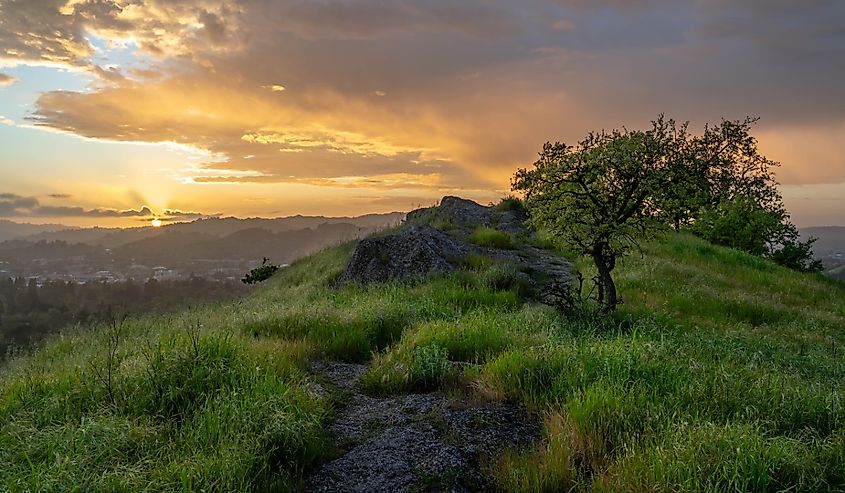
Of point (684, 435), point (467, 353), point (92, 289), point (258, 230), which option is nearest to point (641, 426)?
point (684, 435)

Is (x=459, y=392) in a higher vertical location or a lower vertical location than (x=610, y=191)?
lower

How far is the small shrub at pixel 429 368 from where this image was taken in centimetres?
607

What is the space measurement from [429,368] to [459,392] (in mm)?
620

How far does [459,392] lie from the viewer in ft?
18.4

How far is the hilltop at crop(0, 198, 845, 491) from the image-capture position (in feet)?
12.2

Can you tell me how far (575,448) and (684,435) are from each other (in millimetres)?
807

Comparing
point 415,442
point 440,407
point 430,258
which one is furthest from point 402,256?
point 415,442

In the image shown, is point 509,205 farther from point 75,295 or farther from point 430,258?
point 75,295

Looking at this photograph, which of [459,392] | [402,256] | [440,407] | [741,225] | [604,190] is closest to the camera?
[440,407]

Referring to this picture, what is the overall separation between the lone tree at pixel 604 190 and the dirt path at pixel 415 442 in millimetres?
4447

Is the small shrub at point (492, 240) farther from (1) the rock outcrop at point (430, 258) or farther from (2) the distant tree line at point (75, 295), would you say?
(2) the distant tree line at point (75, 295)

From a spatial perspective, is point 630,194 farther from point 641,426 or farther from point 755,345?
point 641,426

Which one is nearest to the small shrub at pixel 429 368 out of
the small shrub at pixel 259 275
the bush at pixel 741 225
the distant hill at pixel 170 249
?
the small shrub at pixel 259 275

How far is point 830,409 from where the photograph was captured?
475 cm
